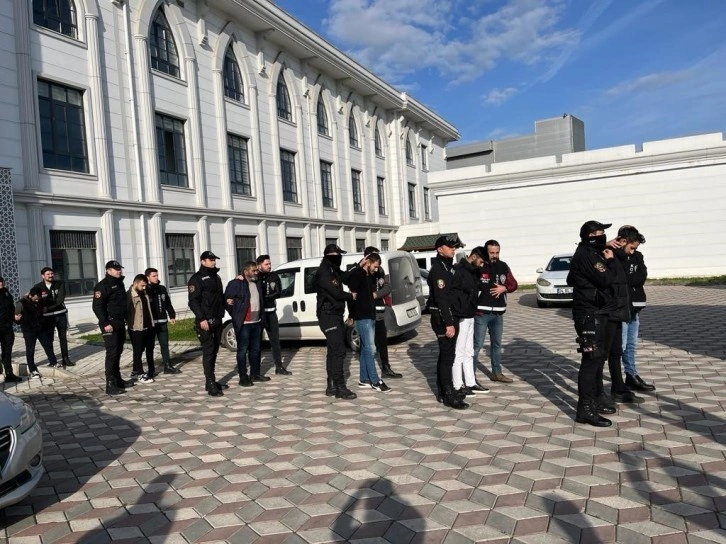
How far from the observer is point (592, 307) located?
498 cm

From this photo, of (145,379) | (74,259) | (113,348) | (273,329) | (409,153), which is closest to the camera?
(113,348)

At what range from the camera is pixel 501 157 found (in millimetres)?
72062

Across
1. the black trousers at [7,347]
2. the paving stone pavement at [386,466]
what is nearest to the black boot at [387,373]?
the paving stone pavement at [386,466]

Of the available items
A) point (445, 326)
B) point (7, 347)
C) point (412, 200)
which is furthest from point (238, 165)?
point (412, 200)

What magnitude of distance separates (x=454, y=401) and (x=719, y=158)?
77.6ft

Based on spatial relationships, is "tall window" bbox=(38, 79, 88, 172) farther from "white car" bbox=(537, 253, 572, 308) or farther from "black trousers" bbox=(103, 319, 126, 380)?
"white car" bbox=(537, 253, 572, 308)

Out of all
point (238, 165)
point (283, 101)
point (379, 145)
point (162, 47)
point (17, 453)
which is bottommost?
point (17, 453)

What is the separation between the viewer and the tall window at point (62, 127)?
50.2ft

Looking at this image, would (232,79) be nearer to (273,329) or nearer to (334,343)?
(273,329)

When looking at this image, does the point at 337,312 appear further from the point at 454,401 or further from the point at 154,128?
the point at 154,128

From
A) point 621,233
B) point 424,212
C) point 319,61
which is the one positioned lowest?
point 621,233

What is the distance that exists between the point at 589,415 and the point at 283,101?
2444 cm

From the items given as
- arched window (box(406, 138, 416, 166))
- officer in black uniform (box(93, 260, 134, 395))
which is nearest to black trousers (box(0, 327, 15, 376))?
officer in black uniform (box(93, 260, 134, 395))

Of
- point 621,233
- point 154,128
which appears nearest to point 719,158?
point 621,233
